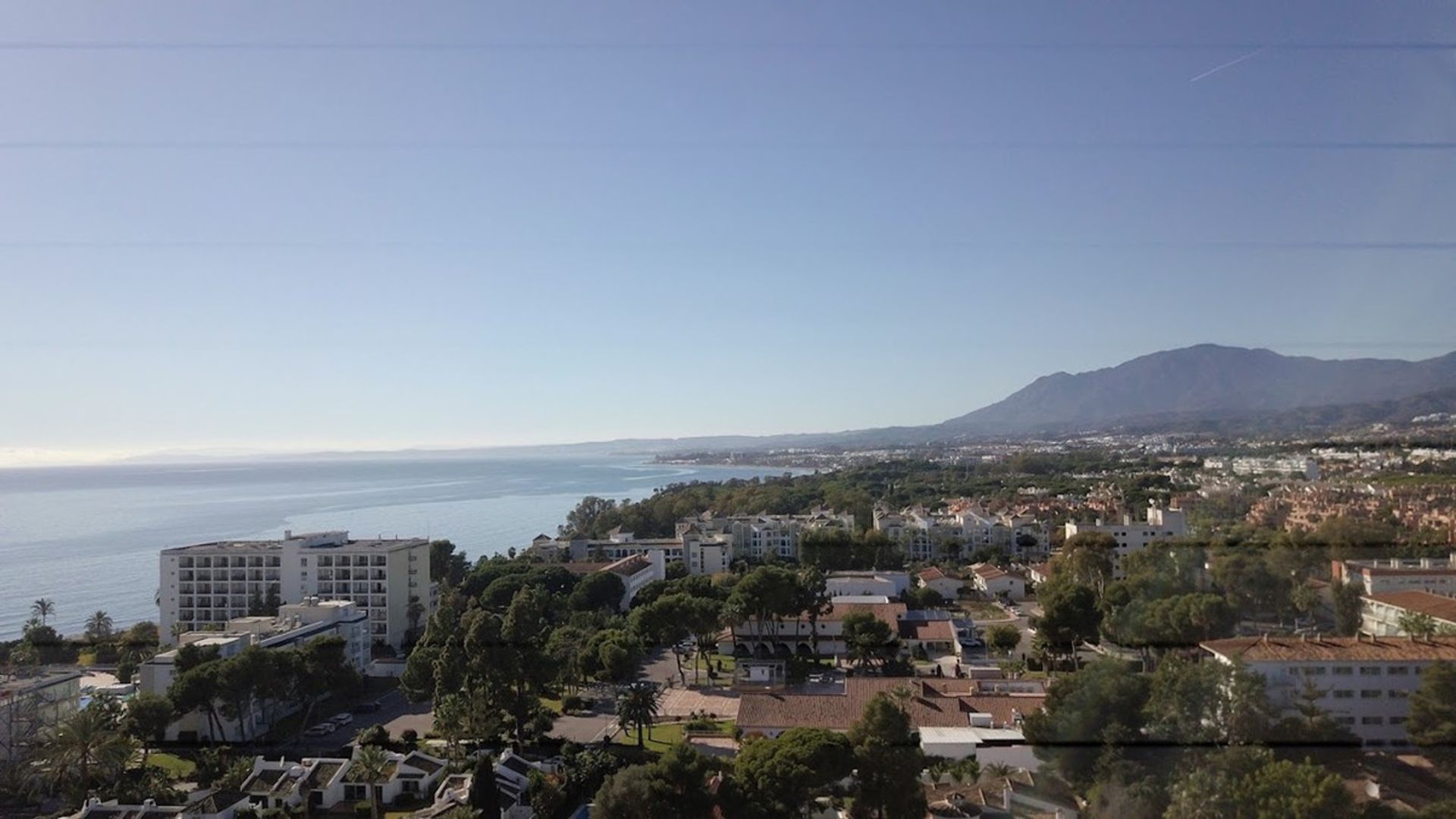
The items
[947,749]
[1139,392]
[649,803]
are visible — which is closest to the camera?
[649,803]

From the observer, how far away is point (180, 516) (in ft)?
82.9

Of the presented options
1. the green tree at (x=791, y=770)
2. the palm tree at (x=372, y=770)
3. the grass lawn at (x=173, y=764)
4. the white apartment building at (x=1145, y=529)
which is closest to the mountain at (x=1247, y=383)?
the white apartment building at (x=1145, y=529)

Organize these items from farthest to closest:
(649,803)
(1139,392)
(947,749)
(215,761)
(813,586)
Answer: (813,586) < (1139,392) < (215,761) < (947,749) < (649,803)

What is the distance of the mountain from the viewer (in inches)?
145

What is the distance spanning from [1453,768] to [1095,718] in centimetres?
142

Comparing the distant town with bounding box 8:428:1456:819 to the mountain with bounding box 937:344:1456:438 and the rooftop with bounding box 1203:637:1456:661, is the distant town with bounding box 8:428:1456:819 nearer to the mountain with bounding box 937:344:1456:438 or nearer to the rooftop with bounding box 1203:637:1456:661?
the rooftop with bounding box 1203:637:1456:661

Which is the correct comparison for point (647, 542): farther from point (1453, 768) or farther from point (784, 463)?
point (784, 463)

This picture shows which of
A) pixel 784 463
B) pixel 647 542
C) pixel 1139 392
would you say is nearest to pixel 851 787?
pixel 1139 392

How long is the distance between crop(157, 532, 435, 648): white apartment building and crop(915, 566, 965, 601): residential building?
7265 millimetres

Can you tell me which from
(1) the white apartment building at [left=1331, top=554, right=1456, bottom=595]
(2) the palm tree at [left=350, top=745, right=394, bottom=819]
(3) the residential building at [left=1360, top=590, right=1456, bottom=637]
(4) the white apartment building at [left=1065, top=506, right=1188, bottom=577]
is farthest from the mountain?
(2) the palm tree at [left=350, top=745, right=394, bottom=819]

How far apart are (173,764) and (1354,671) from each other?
25.8 feet

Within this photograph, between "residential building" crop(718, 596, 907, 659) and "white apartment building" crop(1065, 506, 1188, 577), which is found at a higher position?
"white apartment building" crop(1065, 506, 1188, 577)

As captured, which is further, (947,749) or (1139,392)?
(1139,392)

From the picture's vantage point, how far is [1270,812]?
320cm
